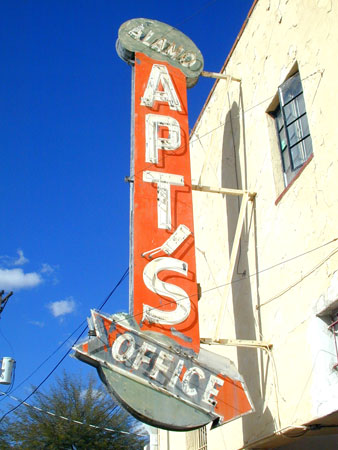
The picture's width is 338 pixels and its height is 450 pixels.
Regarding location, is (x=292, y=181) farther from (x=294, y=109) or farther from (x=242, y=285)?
(x=242, y=285)

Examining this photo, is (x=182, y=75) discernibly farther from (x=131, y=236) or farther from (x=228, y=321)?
(x=228, y=321)

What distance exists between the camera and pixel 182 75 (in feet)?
33.8

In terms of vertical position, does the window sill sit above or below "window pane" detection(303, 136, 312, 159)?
below

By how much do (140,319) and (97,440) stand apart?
44.3 ft

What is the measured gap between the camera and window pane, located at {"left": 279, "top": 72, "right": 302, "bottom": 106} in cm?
852

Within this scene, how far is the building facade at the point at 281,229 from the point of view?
6773 mm

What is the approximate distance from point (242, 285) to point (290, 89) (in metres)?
3.45

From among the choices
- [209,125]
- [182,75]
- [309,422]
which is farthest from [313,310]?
[209,125]

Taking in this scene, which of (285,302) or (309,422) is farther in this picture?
(285,302)

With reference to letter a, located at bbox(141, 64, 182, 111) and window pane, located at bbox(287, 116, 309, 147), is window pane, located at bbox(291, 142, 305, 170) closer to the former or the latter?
window pane, located at bbox(287, 116, 309, 147)

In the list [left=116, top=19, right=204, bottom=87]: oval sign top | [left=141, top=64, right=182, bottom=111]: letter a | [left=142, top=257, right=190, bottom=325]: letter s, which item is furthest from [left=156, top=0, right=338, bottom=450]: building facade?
[left=141, top=64, right=182, bottom=111]: letter a

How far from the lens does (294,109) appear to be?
28.0 ft

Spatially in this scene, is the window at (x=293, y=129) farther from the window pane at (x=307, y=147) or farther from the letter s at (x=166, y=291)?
the letter s at (x=166, y=291)

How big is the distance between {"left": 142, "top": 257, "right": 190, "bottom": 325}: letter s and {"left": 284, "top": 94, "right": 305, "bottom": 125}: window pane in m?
2.95
